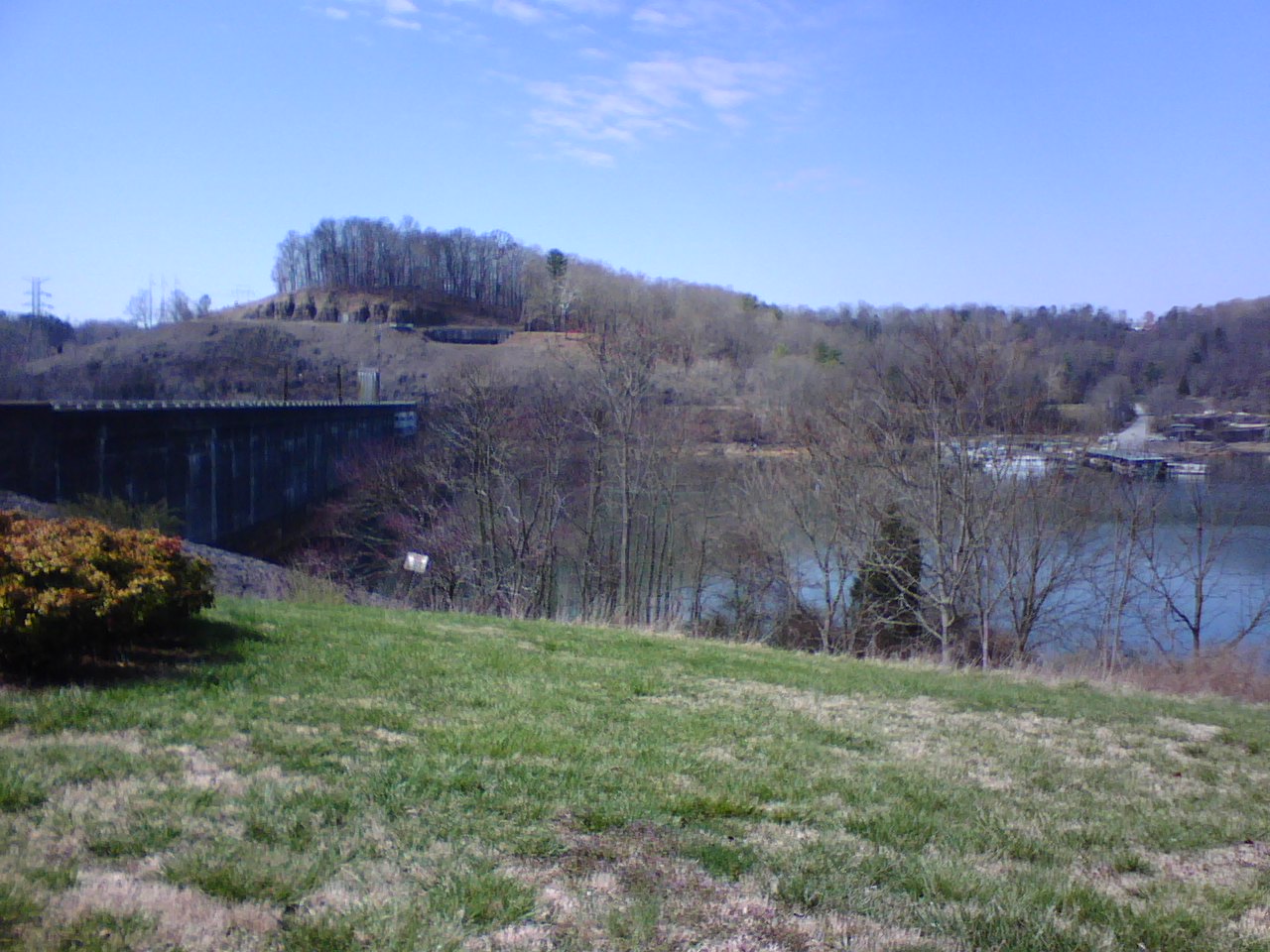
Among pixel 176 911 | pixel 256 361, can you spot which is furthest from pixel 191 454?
pixel 256 361

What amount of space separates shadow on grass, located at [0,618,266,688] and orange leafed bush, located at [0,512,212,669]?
8cm

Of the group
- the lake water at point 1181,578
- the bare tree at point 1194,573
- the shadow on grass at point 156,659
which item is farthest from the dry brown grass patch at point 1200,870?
the bare tree at point 1194,573

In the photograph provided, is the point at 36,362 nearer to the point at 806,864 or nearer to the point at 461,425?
the point at 461,425

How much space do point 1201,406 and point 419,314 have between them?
4503 inches

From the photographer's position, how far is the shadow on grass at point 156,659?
654 cm

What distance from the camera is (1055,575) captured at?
26531mm

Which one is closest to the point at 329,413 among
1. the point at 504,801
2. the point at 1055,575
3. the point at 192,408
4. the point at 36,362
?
the point at 192,408

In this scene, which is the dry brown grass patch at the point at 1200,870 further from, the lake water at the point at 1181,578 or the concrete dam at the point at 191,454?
the concrete dam at the point at 191,454

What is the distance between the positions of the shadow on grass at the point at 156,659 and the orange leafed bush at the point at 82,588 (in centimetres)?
8

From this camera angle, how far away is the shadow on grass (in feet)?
21.4

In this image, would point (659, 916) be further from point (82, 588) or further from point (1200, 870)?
point (82, 588)

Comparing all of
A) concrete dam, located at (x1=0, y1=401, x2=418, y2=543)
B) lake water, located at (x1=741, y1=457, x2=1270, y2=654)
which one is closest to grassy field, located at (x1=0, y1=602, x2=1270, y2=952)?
concrete dam, located at (x1=0, y1=401, x2=418, y2=543)

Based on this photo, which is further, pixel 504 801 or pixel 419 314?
pixel 419 314

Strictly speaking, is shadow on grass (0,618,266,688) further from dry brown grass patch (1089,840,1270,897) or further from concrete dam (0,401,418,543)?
concrete dam (0,401,418,543)
